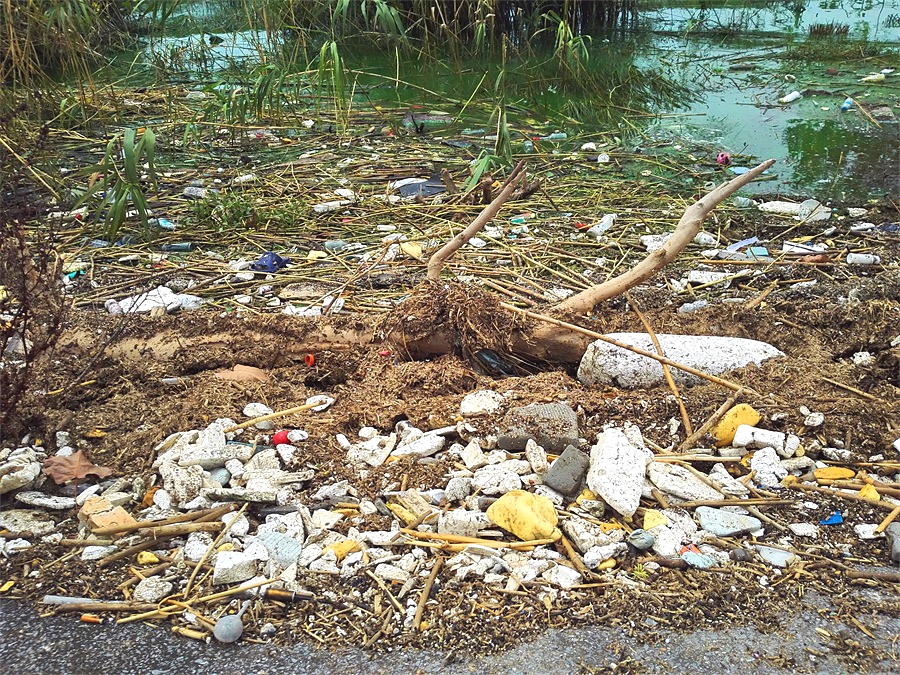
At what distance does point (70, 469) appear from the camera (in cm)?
248

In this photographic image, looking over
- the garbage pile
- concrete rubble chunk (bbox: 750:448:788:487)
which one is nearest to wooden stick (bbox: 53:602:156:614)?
the garbage pile

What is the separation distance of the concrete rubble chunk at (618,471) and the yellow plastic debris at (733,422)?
0.25 metres

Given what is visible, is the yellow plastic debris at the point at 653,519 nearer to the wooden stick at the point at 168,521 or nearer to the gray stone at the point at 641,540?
the gray stone at the point at 641,540

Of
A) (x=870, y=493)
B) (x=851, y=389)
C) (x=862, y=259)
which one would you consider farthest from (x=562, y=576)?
(x=862, y=259)

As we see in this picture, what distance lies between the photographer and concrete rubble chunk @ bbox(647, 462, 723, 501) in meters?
2.33

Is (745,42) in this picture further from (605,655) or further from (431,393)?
(605,655)

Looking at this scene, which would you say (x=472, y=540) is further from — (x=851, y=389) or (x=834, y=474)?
(x=851, y=389)

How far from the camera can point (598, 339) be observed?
9.73 feet

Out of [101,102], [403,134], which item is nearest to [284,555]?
[403,134]

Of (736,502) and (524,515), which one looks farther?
(736,502)

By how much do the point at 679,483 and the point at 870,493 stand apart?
52cm

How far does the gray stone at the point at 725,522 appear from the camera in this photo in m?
2.21

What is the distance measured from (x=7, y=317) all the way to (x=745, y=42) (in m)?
6.98

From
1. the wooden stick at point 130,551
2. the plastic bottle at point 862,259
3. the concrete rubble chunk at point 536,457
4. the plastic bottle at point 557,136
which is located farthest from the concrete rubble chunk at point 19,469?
the plastic bottle at point 557,136
